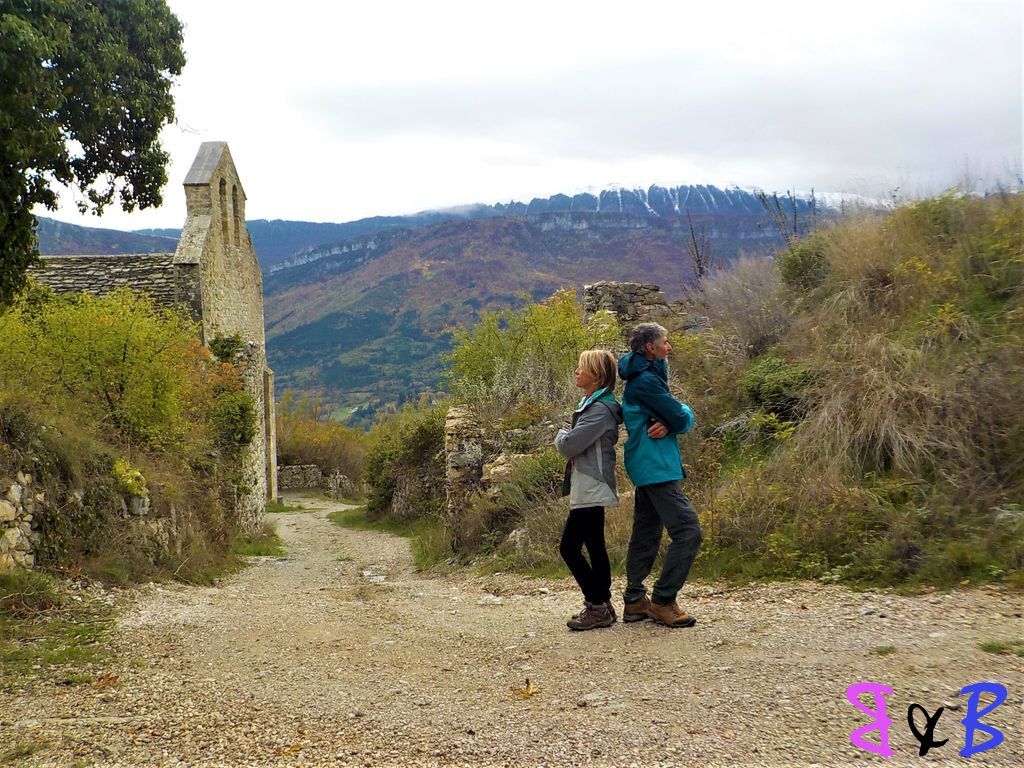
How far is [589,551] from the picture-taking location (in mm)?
4879

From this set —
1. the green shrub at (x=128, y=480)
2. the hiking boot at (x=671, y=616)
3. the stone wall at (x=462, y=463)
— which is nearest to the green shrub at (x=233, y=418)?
the stone wall at (x=462, y=463)

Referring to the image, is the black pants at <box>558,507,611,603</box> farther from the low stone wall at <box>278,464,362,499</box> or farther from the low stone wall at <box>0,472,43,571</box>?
the low stone wall at <box>278,464,362,499</box>

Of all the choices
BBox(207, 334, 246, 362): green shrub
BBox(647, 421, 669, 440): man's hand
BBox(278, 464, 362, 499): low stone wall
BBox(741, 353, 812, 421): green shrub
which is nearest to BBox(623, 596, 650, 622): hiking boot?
BBox(647, 421, 669, 440): man's hand

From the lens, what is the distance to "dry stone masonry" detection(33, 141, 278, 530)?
49.3ft

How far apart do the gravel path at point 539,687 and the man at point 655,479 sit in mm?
224

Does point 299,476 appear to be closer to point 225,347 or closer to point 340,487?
point 340,487

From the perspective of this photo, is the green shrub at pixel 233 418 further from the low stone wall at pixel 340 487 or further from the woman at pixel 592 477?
the low stone wall at pixel 340 487

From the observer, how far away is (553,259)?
88125 mm

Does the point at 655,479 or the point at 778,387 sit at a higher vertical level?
the point at 778,387

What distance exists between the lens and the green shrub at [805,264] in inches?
406

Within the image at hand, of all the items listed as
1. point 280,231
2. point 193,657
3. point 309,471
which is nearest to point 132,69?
point 193,657

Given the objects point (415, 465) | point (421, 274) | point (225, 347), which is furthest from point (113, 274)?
point (421, 274)

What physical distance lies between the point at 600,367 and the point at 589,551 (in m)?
1.21

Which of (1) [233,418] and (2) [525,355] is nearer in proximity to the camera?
(2) [525,355]
